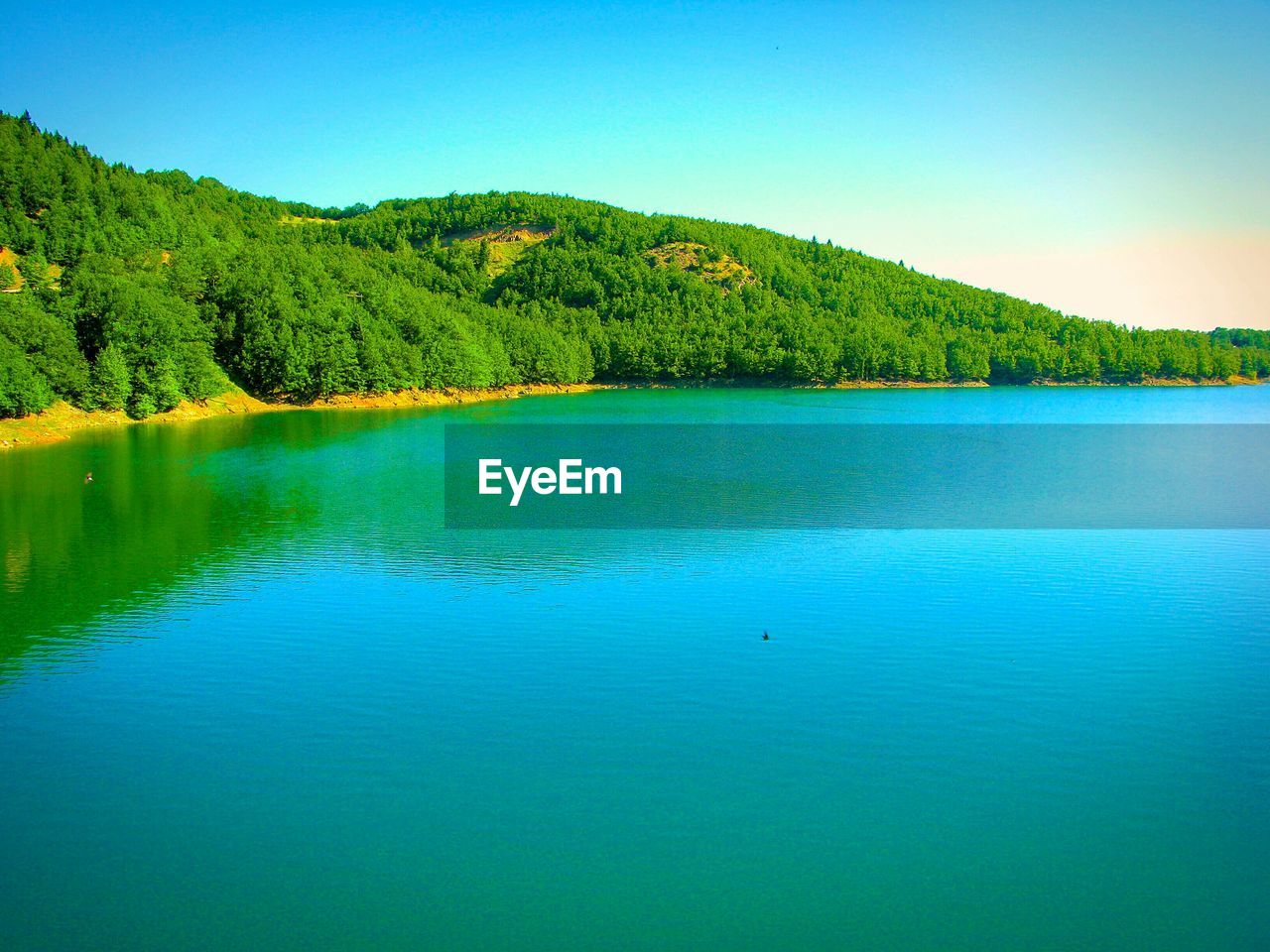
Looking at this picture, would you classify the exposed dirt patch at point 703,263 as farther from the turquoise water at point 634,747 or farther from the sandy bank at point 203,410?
the turquoise water at point 634,747

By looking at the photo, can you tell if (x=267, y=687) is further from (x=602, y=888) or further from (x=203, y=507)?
(x=203, y=507)

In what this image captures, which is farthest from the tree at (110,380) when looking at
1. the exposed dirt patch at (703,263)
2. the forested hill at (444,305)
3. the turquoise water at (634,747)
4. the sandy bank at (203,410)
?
the exposed dirt patch at (703,263)

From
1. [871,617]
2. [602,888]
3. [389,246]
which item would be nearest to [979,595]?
[871,617]

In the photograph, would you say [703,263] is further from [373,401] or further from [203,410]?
[203,410]

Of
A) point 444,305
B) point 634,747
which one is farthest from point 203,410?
point 634,747

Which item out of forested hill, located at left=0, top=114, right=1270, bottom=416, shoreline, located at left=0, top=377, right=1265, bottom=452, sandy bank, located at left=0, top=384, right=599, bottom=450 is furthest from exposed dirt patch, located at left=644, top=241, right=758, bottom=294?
sandy bank, located at left=0, top=384, right=599, bottom=450

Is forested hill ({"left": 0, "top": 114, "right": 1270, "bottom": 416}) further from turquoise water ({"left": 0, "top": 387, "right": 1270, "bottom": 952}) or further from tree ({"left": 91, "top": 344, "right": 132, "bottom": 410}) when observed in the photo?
turquoise water ({"left": 0, "top": 387, "right": 1270, "bottom": 952})
